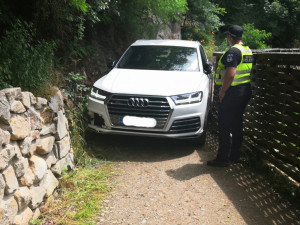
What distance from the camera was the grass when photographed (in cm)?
377

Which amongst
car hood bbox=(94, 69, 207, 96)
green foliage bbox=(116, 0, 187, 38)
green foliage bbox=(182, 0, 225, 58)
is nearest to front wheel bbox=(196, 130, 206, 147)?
car hood bbox=(94, 69, 207, 96)

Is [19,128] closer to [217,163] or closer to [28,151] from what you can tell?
[28,151]

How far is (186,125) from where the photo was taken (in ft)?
18.6

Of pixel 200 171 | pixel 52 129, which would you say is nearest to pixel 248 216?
pixel 200 171

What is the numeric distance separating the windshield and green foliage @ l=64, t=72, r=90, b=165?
0.96 meters

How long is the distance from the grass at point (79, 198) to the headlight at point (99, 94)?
1163 millimetres

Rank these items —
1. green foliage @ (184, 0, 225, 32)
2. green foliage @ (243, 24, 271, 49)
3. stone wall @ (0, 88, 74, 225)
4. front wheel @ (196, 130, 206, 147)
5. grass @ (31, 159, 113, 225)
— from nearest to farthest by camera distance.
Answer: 1. stone wall @ (0, 88, 74, 225)
2. grass @ (31, 159, 113, 225)
3. front wheel @ (196, 130, 206, 147)
4. green foliage @ (184, 0, 225, 32)
5. green foliage @ (243, 24, 271, 49)

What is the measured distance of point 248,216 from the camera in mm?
4000

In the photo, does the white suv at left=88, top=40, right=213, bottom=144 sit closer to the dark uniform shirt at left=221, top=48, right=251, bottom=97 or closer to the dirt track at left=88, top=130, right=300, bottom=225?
the dirt track at left=88, top=130, right=300, bottom=225

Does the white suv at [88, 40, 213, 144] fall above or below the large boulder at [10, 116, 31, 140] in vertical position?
below

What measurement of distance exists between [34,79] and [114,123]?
5.64 ft

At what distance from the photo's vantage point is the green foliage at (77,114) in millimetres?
5371

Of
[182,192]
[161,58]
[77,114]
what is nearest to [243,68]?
[182,192]

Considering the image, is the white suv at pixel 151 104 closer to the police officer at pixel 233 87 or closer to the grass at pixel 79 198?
the police officer at pixel 233 87
